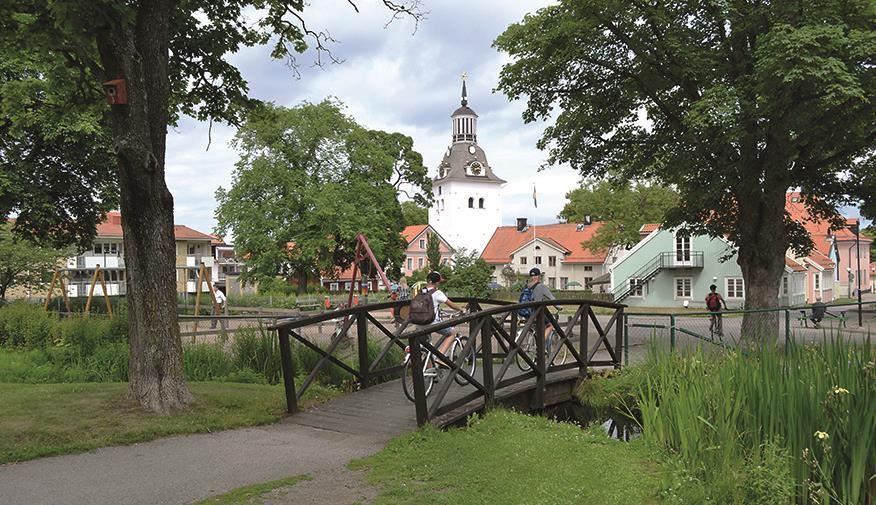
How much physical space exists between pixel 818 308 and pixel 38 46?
57.6 ft

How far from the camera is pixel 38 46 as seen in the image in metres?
8.49

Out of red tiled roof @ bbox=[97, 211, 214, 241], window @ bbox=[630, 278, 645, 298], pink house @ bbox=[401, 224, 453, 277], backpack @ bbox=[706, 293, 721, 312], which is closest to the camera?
backpack @ bbox=[706, 293, 721, 312]

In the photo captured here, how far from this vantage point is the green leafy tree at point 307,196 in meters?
47.7

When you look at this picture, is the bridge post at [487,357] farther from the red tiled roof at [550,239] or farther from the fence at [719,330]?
the red tiled roof at [550,239]

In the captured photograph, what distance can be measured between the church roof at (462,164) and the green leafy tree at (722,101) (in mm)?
77755

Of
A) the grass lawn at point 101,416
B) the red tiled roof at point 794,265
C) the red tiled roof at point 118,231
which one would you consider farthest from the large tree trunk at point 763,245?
the red tiled roof at point 118,231

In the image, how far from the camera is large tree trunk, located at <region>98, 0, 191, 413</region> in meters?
8.30

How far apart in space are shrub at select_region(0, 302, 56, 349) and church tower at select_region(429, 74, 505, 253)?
8247cm

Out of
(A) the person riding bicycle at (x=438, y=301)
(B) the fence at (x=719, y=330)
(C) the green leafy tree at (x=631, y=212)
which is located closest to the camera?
(B) the fence at (x=719, y=330)

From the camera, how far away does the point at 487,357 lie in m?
8.73

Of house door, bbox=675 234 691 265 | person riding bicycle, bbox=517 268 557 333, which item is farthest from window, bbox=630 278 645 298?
person riding bicycle, bbox=517 268 557 333

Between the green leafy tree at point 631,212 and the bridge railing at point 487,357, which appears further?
the green leafy tree at point 631,212

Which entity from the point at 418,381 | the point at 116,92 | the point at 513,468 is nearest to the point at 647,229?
the point at 418,381

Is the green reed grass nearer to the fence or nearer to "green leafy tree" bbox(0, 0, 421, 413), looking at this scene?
the fence
